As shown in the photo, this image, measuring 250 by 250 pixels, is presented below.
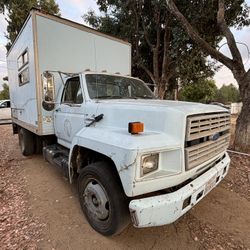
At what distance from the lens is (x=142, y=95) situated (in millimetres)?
4098

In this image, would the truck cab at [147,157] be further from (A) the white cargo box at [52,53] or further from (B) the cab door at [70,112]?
(A) the white cargo box at [52,53]

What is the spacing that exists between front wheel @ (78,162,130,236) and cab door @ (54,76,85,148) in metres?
1.05

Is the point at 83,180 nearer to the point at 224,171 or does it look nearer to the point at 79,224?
the point at 79,224

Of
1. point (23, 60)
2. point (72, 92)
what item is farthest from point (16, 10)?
point (72, 92)

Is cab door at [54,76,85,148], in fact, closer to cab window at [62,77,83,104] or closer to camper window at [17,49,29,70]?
A: cab window at [62,77,83,104]

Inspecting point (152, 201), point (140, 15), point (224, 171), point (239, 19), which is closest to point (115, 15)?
point (140, 15)

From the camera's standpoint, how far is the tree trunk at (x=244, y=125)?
5.54m

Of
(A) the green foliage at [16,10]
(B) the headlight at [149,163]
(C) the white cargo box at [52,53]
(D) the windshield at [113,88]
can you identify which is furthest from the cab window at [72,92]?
(A) the green foliage at [16,10]

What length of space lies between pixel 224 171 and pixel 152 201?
63.0 inches

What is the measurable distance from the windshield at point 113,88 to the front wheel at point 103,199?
139cm

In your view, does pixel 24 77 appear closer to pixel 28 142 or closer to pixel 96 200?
pixel 28 142

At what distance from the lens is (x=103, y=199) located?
252cm

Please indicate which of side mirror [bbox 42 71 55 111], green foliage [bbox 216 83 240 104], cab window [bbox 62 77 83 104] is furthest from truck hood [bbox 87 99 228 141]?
green foliage [bbox 216 83 240 104]

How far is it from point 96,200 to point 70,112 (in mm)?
1760
